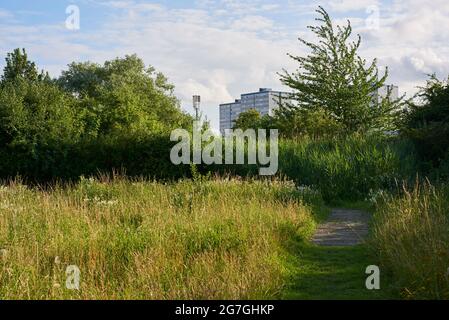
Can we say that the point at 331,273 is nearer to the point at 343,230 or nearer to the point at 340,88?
the point at 343,230

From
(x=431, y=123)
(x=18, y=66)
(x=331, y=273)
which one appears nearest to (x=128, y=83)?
(x=18, y=66)

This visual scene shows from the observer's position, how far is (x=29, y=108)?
19.1 meters

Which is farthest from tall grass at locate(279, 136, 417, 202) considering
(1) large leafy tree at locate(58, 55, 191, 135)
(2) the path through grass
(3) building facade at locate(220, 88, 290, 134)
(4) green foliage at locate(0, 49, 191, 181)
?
(3) building facade at locate(220, 88, 290, 134)

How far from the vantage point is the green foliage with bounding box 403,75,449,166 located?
16484 mm

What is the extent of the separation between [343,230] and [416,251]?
3731 mm

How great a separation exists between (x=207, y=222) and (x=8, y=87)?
47.7ft

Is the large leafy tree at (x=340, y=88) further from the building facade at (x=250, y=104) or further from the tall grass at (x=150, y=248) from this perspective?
the building facade at (x=250, y=104)

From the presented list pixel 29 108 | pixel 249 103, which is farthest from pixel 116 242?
pixel 249 103

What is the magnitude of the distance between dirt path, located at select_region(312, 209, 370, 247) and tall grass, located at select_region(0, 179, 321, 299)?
0.27 m

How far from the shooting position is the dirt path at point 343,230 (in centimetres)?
845

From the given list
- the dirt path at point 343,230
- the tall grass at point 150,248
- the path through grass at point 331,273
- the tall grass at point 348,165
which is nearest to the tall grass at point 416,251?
the path through grass at point 331,273

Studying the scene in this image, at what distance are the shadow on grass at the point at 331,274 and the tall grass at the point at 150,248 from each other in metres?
0.21
